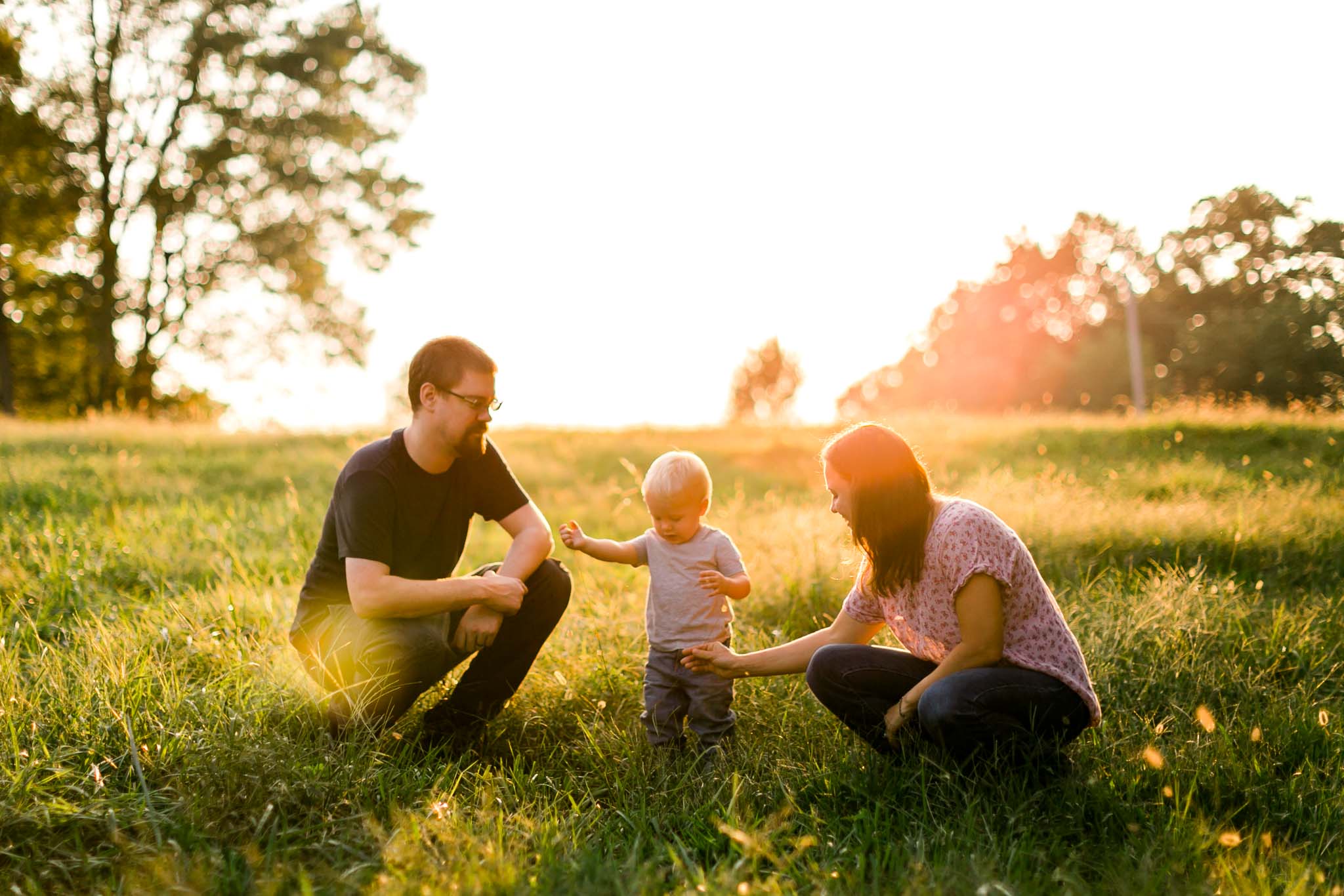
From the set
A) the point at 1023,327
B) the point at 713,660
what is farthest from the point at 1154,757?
the point at 1023,327

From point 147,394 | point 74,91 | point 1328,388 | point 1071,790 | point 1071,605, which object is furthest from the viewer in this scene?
point 147,394

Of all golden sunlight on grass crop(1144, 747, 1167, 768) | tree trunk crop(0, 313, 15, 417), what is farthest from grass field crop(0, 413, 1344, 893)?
tree trunk crop(0, 313, 15, 417)

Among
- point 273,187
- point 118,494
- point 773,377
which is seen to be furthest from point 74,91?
point 773,377

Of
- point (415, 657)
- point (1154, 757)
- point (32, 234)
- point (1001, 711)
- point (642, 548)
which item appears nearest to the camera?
point (1154, 757)

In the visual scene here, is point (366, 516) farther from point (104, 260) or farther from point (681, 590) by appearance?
point (104, 260)

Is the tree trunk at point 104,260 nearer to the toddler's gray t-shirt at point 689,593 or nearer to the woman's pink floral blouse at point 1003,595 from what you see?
the toddler's gray t-shirt at point 689,593

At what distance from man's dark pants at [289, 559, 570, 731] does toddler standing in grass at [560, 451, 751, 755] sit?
0.47 metres

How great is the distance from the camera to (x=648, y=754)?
130 inches

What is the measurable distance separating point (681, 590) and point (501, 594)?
74cm

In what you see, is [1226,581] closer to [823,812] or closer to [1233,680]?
[1233,680]

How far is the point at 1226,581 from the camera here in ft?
15.2

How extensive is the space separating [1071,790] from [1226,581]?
8.54ft

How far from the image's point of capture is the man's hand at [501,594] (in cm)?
339

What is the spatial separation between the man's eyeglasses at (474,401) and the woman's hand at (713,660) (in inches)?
51.2
